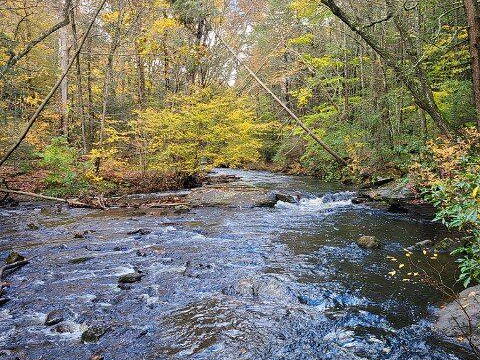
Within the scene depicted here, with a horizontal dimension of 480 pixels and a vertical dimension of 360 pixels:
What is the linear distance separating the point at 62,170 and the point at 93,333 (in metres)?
12.5

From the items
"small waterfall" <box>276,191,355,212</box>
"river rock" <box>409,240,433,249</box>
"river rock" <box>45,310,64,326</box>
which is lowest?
"river rock" <box>45,310,64,326</box>

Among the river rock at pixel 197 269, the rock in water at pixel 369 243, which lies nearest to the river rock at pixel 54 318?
the river rock at pixel 197 269

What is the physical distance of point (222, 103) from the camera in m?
17.1

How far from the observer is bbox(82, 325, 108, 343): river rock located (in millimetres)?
4523

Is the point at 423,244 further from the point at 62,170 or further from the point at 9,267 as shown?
the point at 62,170

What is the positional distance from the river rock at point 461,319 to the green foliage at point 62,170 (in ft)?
47.3

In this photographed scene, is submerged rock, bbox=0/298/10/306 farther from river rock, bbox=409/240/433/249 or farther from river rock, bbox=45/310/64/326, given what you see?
river rock, bbox=409/240/433/249

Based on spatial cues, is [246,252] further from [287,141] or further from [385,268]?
[287,141]

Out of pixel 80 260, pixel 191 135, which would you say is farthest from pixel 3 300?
pixel 191 135

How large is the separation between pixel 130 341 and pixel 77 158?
13.7 m

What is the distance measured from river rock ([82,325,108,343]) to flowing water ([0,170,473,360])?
2.5 inches

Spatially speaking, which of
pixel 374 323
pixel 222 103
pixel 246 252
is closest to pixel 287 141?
pixel 222 103

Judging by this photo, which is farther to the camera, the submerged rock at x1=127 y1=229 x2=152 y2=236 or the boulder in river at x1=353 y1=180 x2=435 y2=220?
the boulder in river at x1=353 y1=180 x2=435 y2=220

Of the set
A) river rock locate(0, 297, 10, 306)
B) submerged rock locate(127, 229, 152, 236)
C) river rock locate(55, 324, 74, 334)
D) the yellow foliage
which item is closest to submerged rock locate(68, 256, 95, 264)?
river rock locate(0, 297, 10, 306)
